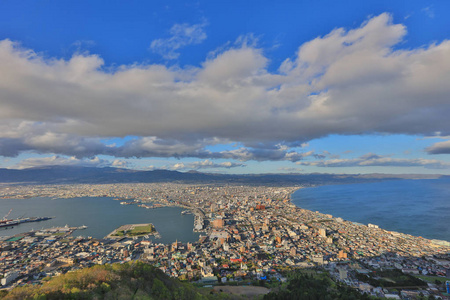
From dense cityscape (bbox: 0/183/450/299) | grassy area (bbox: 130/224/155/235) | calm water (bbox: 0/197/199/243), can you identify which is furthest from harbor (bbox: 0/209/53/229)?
grassy area (bbox: 130/224/155/235)

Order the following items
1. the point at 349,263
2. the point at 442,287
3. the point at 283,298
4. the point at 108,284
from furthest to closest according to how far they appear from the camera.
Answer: the point at 349,263 < the point at 442,287 < the point at 283,298 < the point at 108,284

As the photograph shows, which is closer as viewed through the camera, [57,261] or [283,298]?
[283,298]

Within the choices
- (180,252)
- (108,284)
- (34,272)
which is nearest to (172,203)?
(180,252)

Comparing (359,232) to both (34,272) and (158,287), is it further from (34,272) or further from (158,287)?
(34,272)

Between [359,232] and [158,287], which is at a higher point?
[158,287]

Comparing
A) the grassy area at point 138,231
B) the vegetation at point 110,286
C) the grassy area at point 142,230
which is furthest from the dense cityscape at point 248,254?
the vegetation at point 110,286

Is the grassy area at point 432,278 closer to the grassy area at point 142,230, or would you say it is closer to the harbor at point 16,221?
the grassy area at point 142,230
